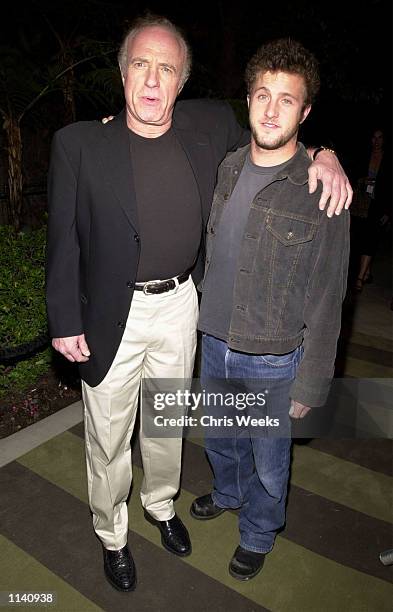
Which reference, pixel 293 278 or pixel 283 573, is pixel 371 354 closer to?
pixel 283 573

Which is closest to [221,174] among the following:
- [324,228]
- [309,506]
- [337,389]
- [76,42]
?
[324,228]

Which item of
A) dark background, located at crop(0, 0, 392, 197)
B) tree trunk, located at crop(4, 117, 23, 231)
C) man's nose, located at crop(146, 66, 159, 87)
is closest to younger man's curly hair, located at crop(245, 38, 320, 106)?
man's nose, located at crop(146, 66, 159, 87)

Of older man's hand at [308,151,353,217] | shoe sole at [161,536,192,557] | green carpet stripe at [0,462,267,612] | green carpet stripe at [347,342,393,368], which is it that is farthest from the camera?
green carpet stripe at [347,342,393,368]

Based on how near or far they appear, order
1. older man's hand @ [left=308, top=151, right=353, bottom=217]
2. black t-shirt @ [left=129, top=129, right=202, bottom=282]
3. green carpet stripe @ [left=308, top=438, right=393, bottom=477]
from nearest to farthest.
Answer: older man's hand @ [left=308, top=151, right=353, bottom=217] < black t-shirt @ [left=129, top=129, right=202, bottom=282] < green carpet stripe @ [left=308, top=438, right=393, bottom=477]

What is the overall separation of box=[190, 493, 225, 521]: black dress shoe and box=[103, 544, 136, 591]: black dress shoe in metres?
0.51

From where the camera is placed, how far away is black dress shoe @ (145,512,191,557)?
2695 millimetres

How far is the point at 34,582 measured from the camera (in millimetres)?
2484

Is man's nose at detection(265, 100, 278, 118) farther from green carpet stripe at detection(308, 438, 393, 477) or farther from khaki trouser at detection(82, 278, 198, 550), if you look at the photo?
green carpet stripe at detection(308, 438, 393, 477)

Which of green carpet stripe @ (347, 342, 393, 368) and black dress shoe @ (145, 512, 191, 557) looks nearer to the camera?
black dress shoe @ (145, 512, 191, 557)

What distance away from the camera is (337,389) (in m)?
4.50

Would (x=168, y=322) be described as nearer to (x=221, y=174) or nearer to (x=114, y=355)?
(x=114, y=355)

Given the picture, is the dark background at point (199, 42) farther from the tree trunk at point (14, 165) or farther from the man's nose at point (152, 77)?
the man's nose at point (152, 77)

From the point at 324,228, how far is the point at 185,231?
0.61 m

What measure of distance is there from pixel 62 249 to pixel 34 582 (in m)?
1.63
